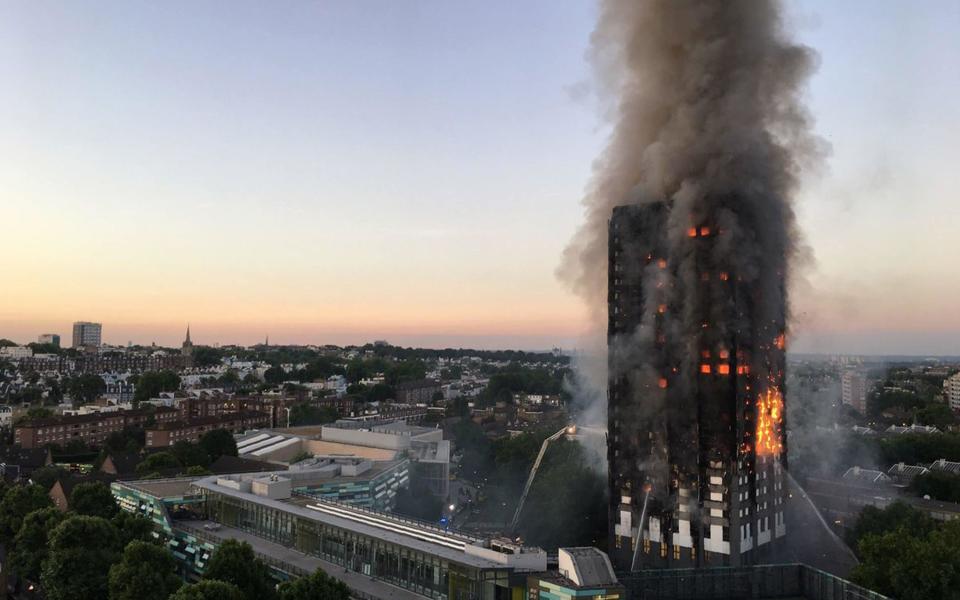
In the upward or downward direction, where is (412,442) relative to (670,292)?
downward

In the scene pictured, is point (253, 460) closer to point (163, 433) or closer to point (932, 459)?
point (163, 433)

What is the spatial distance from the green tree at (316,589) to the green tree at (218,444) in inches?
1999

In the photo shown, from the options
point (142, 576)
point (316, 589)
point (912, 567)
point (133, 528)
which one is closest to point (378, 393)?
point (133, 528)

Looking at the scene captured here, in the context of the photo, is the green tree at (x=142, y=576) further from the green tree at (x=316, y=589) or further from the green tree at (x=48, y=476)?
the green tree at (x=48, y=476)

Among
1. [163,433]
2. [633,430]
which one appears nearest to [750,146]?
[633,430]

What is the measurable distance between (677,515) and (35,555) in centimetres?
3474

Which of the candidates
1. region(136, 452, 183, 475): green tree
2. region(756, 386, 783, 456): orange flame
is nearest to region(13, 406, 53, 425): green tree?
region(136, 452, 183, 475): green tree

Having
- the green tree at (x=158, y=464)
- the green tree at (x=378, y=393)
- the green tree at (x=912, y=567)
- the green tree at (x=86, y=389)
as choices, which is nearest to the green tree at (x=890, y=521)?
the green tree at (x=912, y=567)

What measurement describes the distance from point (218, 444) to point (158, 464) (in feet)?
31.1

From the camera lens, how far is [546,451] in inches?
2611

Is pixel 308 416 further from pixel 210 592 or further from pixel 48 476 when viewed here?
pixel 210 592

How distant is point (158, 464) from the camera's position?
67.0 m

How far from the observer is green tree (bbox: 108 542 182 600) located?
3173cm

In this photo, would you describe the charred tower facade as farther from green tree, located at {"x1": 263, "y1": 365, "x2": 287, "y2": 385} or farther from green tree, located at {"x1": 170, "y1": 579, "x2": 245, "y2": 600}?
green tree, located at {"x1": 263, "y1": 365, "x2": 287, "y2": 385}
